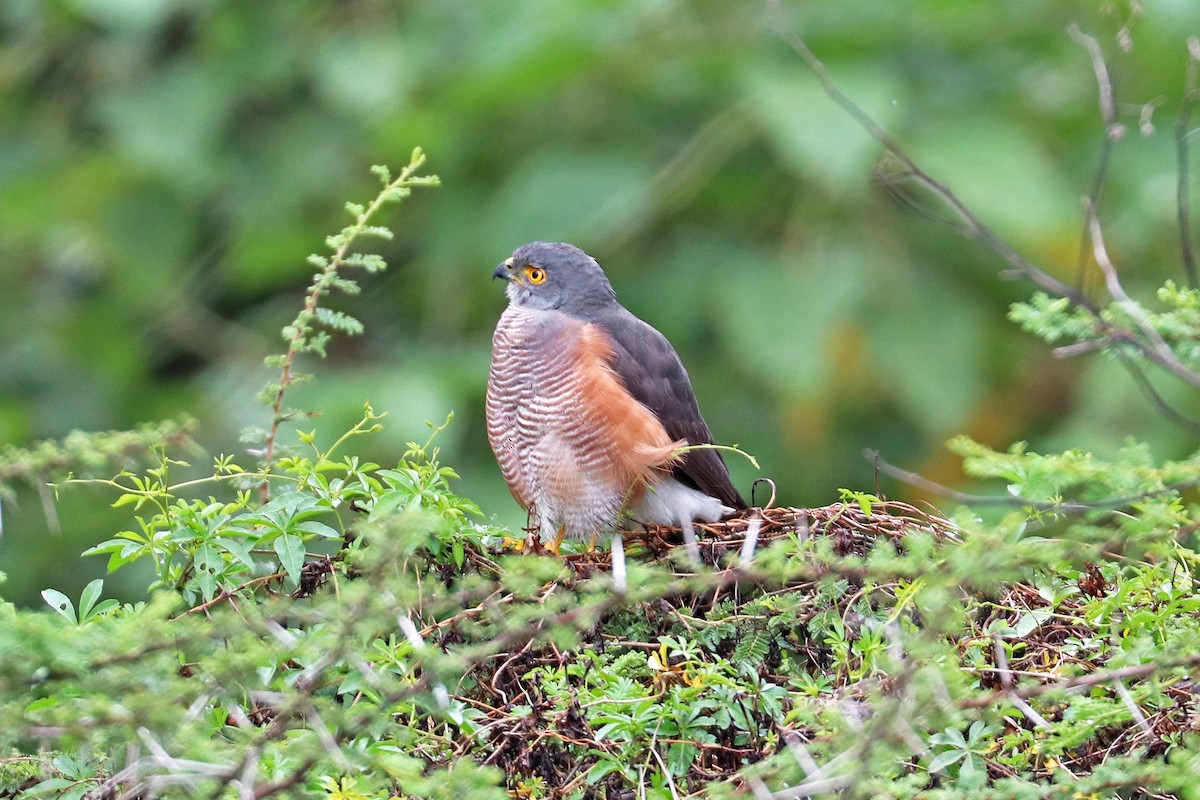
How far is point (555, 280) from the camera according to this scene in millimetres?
4629

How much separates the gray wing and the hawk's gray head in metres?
0.11

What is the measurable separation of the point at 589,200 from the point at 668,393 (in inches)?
109

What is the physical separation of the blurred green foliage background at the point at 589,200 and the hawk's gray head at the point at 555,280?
1844 millimetres

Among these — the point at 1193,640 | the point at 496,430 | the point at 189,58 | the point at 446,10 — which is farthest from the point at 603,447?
the point at 189,58

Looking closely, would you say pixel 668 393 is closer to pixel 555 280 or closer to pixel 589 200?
pixel 555 280

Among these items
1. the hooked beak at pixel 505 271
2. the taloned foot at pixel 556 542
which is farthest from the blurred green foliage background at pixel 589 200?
the taloned foot at pixel 556 542

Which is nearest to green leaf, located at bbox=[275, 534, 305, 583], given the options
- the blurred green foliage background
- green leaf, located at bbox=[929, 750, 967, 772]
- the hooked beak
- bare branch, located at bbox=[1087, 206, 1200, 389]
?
green leaf, located at bbox=[929, 750, 967, 772]

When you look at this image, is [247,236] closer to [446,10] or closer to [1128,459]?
[446,10]

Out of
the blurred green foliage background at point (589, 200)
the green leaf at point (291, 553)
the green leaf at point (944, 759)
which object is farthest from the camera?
the blurred green foliage background at point (589, 200)

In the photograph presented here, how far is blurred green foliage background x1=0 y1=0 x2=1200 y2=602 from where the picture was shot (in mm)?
6875

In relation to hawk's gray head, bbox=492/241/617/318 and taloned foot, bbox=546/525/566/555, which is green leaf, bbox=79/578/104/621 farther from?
hawk's gray head, bbox=492/241/617/318

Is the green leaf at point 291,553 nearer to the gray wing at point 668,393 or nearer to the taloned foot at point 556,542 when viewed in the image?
the taloned foot at point 556,542

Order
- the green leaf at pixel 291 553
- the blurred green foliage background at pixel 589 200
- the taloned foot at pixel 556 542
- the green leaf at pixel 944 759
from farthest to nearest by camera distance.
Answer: the blurred green foliage background at pixel 589 200, the taloned foot at pixel 556 542, the green leaf at pixel 291 553, the green leaf at pixel 944 759

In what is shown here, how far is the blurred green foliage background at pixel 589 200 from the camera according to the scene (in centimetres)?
688
